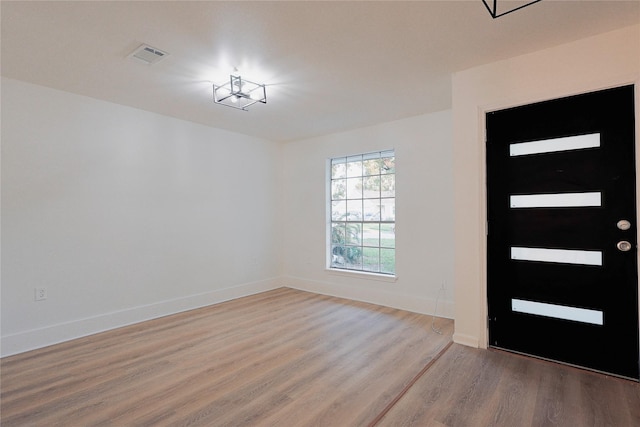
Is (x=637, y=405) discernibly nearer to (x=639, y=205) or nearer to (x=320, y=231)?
(x=639, y=205)

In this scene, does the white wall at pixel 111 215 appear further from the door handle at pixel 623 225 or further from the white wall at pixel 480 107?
the door handle at pixel 623 225

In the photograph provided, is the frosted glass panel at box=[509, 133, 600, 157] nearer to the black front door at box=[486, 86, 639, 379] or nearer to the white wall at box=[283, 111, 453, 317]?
the black front door at box=[486, 86, 639, 379]

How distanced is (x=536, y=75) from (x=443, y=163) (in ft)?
4.88

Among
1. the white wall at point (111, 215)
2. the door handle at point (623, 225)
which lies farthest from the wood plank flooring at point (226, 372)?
the door handle at point (623, 225)

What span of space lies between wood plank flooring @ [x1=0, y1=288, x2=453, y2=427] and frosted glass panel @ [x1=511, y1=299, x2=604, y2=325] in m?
0.79

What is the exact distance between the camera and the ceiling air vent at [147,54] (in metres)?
2.55

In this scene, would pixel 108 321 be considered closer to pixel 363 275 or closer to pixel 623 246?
pixel 363 275

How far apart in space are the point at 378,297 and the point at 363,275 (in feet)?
1.27

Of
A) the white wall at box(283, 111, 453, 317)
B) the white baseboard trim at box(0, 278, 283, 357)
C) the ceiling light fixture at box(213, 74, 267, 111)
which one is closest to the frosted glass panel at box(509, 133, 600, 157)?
the white wall at box(283, 111, 453, 317)

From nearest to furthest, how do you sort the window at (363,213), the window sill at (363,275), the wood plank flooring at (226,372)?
the wood plank flooring at (226,372), the window sill at (363,275), the window at (363,213)

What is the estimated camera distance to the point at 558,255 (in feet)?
8.86

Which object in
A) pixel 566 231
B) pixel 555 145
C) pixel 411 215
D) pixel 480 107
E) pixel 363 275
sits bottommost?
pixel 363 275

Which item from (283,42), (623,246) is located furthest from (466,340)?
(283,42)

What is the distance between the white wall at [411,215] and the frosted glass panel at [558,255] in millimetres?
1130
